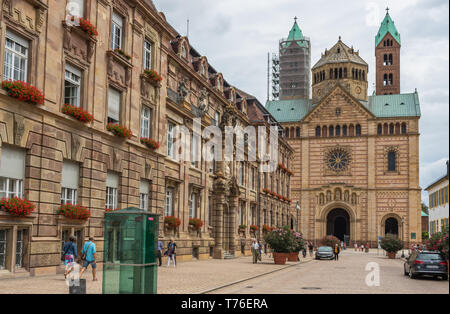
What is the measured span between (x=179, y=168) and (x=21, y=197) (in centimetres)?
1492

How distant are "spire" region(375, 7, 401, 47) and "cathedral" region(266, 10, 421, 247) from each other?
16.2 m

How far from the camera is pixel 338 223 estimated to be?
86.7m

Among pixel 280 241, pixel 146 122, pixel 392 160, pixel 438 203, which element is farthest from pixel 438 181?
pixel 146 122

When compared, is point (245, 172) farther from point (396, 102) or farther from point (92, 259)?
point (396, 102)

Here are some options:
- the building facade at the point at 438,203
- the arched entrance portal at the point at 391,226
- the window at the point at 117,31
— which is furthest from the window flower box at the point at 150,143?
the arched entrance portal at the point at 391,226

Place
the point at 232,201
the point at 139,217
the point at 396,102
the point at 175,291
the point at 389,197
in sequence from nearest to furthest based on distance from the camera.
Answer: the point at 139,217 → the point at 175,291 → the point at 232,201 → the point at 389,197 → the point at 396,102

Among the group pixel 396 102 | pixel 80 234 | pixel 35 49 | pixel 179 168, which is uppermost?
pixel 396 102

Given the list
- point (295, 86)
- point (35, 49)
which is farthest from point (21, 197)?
point (295, 86)

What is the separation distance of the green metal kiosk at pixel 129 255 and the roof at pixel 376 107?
7739 centimetres

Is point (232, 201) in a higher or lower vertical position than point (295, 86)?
lower

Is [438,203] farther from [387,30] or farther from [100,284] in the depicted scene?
[100,284]

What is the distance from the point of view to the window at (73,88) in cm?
2188

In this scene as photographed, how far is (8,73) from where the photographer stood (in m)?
18.3

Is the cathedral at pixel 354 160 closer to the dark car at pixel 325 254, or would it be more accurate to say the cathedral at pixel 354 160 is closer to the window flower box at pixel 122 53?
the dark car at pixel 325 254
